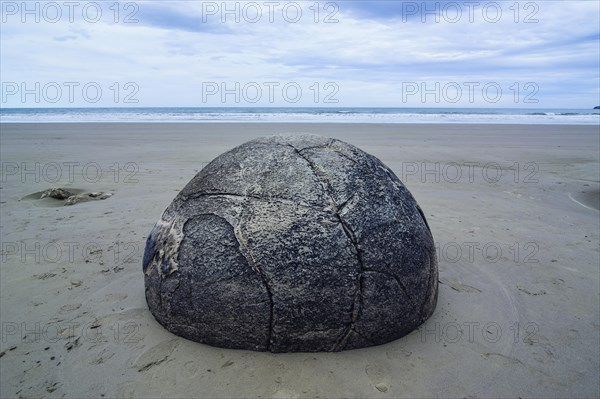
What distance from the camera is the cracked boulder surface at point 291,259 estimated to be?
287 cm

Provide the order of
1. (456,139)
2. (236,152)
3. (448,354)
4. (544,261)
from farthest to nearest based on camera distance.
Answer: (456,139) → (544,261) → (236,152) → (448,354)

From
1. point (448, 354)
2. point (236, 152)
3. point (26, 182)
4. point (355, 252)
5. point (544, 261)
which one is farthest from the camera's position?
point (26, 182)

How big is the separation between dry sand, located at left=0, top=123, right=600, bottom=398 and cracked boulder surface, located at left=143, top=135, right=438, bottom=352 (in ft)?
0.59

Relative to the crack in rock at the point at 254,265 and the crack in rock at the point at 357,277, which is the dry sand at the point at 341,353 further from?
the crack in rock at the point at 254,265

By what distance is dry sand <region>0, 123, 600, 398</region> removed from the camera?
9.17 feet

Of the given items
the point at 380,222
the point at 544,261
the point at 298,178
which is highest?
the point at 298,178

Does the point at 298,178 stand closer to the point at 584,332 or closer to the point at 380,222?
the point at 380,222

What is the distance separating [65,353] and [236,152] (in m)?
1.98

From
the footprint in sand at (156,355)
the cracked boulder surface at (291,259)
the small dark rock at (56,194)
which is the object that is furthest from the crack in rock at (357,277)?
the small dark rock at (56,194)

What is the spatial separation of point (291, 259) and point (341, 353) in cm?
80

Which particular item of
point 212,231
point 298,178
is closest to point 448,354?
point 298,178

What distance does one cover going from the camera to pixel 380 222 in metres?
3.07

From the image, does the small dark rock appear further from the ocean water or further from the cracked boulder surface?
the ocean water

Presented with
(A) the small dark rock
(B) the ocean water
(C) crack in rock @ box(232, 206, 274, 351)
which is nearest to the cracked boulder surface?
(C) crack in rock @ box(232, 206, 274, 351)
